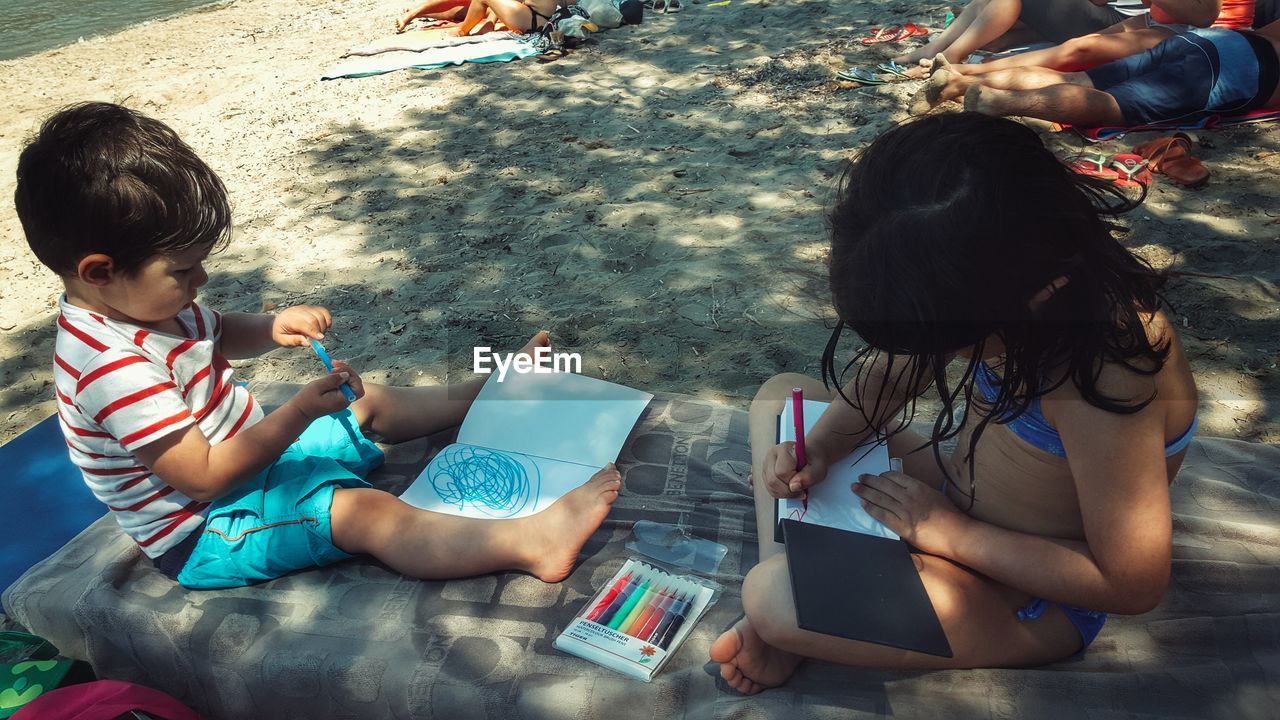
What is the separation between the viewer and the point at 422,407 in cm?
224

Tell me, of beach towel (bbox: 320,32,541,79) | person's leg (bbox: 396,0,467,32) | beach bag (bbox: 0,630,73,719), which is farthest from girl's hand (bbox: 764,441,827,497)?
person's leg (bbox: 396,0,467,32)

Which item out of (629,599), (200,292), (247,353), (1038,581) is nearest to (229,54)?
(200,292)

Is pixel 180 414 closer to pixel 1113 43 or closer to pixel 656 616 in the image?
pixel 656 616

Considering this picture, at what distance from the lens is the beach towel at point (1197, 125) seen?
3.50 metres

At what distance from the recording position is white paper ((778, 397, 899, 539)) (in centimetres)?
160

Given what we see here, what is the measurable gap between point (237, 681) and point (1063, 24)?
4.37m

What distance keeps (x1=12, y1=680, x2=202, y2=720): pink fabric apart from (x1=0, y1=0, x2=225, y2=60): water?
6.64 meters

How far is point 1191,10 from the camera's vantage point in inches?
140

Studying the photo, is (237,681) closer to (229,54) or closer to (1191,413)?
(1191,413)

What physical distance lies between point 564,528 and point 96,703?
0.85m

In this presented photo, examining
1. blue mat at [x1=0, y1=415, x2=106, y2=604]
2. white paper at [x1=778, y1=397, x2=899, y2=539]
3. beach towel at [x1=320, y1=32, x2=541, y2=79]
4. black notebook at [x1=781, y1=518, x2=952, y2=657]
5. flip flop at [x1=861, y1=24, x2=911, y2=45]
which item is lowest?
blue mat at [x1=0, y1=415, x2=106, y2=604]

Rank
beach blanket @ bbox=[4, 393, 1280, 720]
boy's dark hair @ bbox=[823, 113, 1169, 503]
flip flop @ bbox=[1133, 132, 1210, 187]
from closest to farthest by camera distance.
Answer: boy's dark hair @ bbox=[823, 113, 1169, 503]
beach blanket @ bbox=[4, 393, 1280, 720]
flip flop @ bbox=[1133, 132, 1210, 187]

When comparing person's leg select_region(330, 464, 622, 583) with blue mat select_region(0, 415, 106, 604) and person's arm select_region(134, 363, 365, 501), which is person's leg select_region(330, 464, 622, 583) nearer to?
person's arm select_region(134, 363, 365, 501)

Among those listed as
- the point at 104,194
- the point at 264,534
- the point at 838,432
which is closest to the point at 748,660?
the point at 838,432
